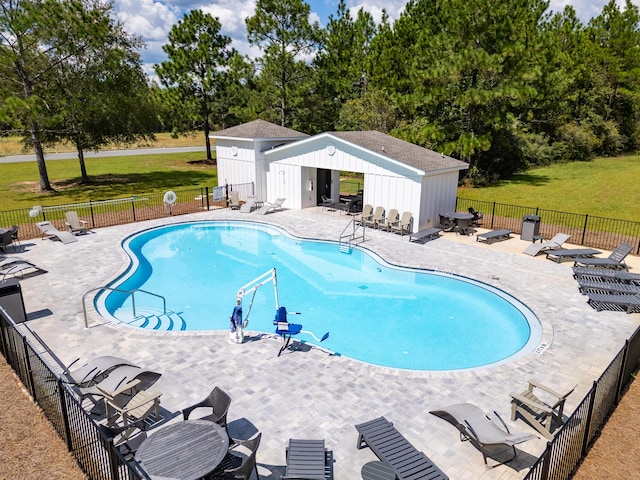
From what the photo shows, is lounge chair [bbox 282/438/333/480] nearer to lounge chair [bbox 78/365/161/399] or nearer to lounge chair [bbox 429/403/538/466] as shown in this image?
lounge chair [bbox 429/403/538/466]

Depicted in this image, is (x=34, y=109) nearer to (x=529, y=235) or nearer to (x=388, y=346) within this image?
(x=388, y=346)

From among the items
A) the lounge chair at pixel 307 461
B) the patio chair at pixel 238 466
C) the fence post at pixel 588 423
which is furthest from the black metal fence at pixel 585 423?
the patio chair at pixel 238 466

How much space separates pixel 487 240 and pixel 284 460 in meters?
15.0

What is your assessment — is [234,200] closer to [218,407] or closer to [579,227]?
[579,227]

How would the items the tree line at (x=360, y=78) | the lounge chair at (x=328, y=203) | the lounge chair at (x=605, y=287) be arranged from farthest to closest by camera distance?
the tree line at (x=360, y=78) → the lounge chair at (x=328, y=203) → the lounge chair at (x=605, y=287)

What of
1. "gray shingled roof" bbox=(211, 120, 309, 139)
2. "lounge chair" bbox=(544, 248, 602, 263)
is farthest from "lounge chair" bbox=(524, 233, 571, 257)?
"gray shingled roof" bbox=(211, 120, 309, 139)

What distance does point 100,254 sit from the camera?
17203mm

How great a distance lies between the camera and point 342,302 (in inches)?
575

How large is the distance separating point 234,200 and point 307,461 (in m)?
19.7

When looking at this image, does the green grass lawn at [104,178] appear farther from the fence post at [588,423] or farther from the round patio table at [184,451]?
the fence post at [588,423]

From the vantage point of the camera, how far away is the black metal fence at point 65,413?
604 cm

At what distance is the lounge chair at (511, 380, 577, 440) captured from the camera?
766 cm

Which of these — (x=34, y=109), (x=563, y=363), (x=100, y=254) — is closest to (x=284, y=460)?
(x=563, y=363)

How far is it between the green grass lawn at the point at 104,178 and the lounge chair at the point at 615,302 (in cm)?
2767
